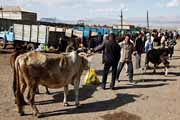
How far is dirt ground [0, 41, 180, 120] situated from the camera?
9.38m

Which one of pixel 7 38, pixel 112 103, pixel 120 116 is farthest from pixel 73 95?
pixel 7 38

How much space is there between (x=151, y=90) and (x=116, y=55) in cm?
173

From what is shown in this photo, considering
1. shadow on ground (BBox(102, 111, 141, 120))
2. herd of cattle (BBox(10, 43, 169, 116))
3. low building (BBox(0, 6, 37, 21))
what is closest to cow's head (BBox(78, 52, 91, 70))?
herd of cattle (BBox(10, 43, 169, 116))

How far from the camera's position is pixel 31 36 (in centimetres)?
3016

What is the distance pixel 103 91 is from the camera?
12.6 meters

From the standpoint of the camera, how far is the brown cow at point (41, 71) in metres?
9.08

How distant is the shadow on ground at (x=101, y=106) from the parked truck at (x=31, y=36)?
58.5 ft

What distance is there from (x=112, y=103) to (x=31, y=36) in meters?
20.2

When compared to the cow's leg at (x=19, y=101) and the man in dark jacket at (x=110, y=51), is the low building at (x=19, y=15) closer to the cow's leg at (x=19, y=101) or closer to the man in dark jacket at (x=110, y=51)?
the man in dark jacket at (x=110, y=51)

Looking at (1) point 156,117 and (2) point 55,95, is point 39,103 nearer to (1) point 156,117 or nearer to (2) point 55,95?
(2) point 55,95

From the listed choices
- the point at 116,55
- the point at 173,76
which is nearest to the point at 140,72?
the point at 173,76

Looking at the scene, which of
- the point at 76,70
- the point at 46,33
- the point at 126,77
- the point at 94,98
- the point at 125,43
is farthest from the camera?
the point at 46,33

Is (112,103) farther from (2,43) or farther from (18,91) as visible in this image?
(2,43)

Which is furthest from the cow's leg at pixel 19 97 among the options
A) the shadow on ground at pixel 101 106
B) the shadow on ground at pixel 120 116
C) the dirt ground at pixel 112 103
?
the shadow on ground at pixel 120 116
